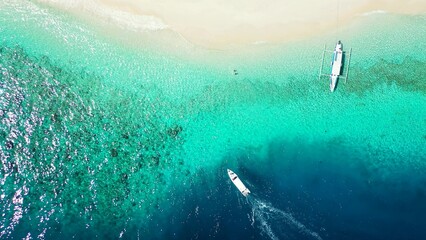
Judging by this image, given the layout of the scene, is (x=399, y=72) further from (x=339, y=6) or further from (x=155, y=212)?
(x=155, y=212)

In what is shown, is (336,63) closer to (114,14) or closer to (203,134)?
(203,134)

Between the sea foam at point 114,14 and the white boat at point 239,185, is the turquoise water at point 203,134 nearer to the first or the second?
the white boat at point 239,185

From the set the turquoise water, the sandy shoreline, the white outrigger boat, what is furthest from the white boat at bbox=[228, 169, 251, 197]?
the sandy shoreline

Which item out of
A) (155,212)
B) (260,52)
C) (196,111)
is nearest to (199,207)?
(155,212)

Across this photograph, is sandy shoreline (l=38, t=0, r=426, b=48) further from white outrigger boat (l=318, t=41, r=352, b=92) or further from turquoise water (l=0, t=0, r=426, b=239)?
white outrigger boat (l=318, t=41, r=352, b=92)

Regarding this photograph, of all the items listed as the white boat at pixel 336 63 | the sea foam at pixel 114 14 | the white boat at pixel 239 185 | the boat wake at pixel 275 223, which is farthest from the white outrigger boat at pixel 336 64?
the sea foam at pixel 114 14
